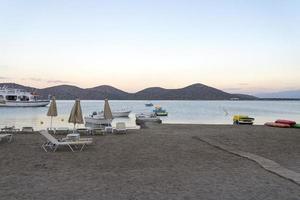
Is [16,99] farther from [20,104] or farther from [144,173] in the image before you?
[144,173]

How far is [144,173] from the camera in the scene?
28.0 ft

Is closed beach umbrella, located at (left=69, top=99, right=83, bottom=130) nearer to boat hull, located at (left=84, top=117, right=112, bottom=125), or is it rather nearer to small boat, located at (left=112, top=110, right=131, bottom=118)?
boat hull, located at (left=84, top=117, right=112, bottom=125)

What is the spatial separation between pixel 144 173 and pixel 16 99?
3459 inches

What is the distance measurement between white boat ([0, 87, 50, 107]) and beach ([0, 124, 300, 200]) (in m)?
80.2

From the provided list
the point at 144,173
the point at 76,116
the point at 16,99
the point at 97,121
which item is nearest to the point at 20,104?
the point at 16,99

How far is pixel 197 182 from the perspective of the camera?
7.53 m

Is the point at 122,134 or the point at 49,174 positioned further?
the point at 122,134

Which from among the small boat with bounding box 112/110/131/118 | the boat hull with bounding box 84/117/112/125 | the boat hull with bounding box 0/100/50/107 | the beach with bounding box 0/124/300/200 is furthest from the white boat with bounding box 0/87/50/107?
the beach with bounding box 0/124/300/200

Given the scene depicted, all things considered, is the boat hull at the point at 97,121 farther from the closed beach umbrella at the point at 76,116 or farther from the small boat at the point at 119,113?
the small boat at the point at 119,113

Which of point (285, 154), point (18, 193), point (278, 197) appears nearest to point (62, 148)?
point (18, 193)

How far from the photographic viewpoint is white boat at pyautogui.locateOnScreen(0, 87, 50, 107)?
3511 inches

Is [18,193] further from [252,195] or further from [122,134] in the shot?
[122,134]

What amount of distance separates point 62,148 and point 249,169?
267 inches

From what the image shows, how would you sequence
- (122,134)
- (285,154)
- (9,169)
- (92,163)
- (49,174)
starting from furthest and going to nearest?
(122,134), (285,154), (92,163), (9,169), (49,174)
